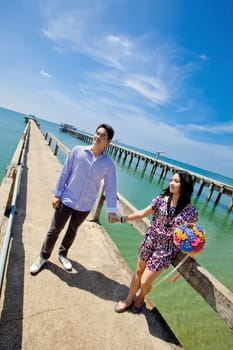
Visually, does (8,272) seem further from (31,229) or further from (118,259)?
(118,259)

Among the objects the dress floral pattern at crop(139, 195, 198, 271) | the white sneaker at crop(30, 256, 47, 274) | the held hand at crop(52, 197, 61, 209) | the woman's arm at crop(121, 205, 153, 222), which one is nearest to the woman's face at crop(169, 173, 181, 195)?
the dress floral pattern at crop(139, 195, 198, 271)

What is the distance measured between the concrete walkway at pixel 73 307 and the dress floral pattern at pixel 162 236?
0.62 metres

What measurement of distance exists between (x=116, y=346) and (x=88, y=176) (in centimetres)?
159

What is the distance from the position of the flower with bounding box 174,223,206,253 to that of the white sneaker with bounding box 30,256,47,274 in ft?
5.23

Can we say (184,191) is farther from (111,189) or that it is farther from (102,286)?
(102,286)

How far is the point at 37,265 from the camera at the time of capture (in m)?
2.48

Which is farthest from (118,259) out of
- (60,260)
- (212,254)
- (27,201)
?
(212,254)

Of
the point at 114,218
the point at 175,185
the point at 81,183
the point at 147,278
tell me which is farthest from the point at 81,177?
the point at 147,278

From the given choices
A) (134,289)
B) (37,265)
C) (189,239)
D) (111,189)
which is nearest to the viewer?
(189,239)

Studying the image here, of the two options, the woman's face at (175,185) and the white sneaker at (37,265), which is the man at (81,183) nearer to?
the white sneaker at (37,265)

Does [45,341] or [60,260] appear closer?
[45,341]

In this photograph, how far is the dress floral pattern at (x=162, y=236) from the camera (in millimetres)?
2053

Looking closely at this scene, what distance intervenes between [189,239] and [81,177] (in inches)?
51.0

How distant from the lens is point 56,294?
87.3 inches
